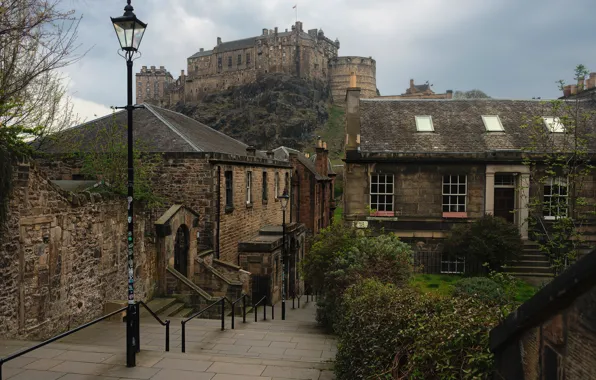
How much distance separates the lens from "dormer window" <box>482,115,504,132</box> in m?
23.4

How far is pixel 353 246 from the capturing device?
13.7 metres

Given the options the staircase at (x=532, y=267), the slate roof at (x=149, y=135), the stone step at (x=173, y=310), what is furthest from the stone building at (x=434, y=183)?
the stone step at (x=173, y=310)

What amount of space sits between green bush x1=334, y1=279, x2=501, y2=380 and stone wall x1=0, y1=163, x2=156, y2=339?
6.87 meters

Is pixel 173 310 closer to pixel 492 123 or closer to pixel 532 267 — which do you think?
pixel 532 267

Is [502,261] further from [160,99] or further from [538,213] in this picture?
[160,99]

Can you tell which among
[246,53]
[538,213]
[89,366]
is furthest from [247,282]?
[246,53]

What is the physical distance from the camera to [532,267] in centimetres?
2017

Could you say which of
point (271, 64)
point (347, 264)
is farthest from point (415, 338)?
point (271, 64)

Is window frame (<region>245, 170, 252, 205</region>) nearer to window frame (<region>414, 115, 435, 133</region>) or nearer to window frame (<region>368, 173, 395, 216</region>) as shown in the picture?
window frame (<region>368, 173, 395, 216</region>)

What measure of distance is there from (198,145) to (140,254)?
6.80 m

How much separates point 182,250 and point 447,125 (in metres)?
14.7

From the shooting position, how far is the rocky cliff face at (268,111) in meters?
92.9

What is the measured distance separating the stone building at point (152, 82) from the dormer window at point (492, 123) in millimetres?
113605

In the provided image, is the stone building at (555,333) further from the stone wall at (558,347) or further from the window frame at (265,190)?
the window frame at (265,190)
